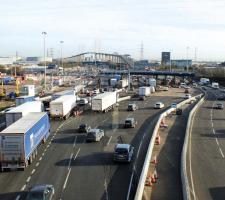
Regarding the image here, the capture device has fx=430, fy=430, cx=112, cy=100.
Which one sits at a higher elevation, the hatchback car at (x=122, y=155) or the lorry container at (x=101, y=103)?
the lorry container at (x=101, y=103)

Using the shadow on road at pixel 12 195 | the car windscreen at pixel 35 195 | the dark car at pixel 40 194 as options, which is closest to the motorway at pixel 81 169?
the shadow on road at pixel 12 195

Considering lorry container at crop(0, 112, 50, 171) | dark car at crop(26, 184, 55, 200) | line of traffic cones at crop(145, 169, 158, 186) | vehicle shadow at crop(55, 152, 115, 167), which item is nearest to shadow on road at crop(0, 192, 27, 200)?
dark car at crop(26, 184, 55, 200)

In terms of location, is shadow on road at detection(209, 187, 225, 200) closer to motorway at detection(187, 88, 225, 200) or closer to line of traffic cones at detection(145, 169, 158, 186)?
motorway at detection(187, 88, 225, 200)

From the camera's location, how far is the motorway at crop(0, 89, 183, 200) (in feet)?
74.4

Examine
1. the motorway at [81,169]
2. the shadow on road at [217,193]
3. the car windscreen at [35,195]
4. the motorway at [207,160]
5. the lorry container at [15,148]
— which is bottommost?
the shadow on road at [217,193]

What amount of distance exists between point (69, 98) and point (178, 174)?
1171 inches

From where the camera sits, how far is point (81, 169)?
89.7 ft

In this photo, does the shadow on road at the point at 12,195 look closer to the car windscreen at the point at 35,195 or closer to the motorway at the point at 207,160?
the car windscreen at the point at 35,195

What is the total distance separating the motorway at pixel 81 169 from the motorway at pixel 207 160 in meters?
3.42

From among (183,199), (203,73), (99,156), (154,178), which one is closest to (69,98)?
(99,156)

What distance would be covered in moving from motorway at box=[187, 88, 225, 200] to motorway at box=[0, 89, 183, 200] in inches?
135

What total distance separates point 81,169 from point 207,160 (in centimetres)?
940

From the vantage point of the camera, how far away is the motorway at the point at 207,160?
23.4 m

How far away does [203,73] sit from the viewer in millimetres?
181625
